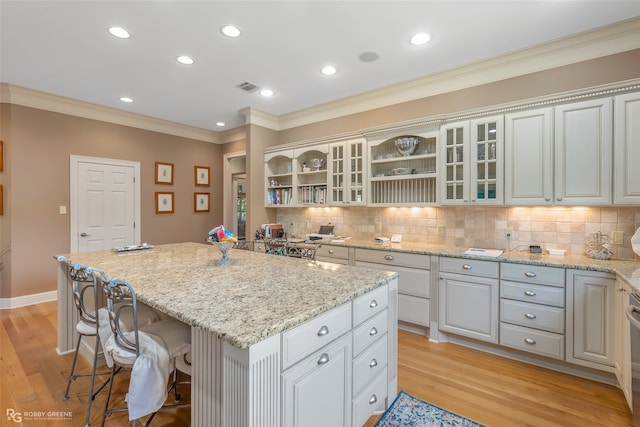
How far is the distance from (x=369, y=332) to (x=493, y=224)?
217 centimetres

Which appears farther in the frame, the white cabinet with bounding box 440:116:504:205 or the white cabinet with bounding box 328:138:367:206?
the white cabinet with bounding box 328:138:367:206

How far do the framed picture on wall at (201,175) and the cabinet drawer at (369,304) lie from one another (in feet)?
16.4

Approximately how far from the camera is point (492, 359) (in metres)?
2.63

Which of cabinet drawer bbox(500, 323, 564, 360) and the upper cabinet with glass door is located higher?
the upper cabinet with glass door

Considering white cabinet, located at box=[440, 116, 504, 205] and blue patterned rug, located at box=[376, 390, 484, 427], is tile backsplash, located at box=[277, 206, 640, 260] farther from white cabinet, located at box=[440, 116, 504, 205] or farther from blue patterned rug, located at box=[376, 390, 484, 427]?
blue patterned rug, located at box=[376, 390, 484, 427]

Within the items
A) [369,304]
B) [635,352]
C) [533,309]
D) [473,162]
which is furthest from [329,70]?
[635,352]

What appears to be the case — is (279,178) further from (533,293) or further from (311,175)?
(533,293)

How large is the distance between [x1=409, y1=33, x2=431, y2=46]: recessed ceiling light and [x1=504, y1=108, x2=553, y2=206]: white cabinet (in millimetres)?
1044

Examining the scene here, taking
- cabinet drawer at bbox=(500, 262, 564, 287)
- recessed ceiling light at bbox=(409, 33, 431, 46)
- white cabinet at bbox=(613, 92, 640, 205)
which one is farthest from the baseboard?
white cabinet at bbox=(613, 92, 640, 205)

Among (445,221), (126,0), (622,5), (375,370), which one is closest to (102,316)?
(375,370)

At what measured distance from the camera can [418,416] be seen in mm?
1888

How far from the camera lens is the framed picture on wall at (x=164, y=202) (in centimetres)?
528

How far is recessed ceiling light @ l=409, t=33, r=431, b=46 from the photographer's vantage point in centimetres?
261

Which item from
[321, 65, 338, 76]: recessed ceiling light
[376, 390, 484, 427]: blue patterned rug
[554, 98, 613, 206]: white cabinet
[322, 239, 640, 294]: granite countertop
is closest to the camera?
[376, 390, 484, 427]: blue patterned rug
